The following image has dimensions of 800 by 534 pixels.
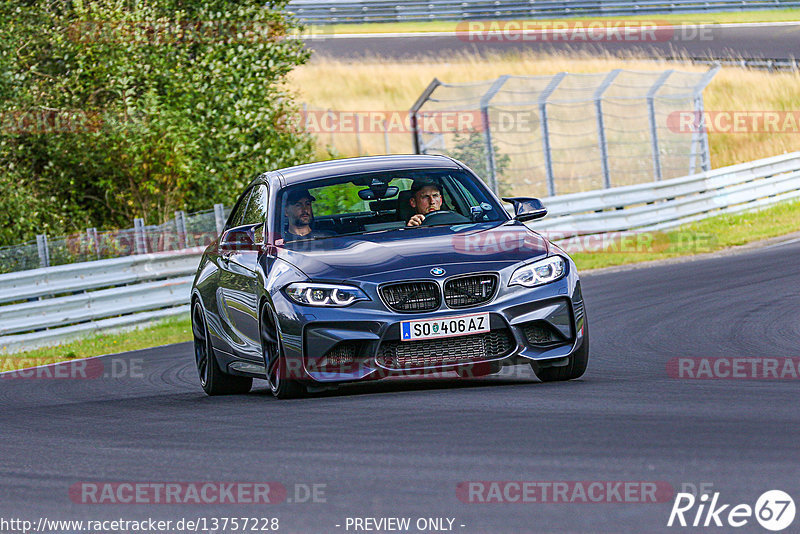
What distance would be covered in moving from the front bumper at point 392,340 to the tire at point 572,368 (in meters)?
0.31

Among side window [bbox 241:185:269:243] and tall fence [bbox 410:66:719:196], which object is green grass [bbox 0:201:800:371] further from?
side window [bbox 241:185:269:243]

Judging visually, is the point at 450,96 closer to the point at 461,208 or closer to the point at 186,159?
the point at 186,159

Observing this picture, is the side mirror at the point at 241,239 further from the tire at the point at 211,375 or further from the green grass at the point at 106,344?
the green grass at the point at 106,344

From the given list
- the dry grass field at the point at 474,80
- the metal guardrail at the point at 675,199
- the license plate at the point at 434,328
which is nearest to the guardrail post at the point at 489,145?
the metal guardrail at the point at 675,199

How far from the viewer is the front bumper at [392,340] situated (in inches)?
316

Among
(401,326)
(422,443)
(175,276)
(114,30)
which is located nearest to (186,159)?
(114,30)

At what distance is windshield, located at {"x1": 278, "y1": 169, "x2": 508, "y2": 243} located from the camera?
925 cm

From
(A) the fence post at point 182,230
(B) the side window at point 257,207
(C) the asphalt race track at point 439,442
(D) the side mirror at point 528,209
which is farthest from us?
(A) the fence post at point 182,230

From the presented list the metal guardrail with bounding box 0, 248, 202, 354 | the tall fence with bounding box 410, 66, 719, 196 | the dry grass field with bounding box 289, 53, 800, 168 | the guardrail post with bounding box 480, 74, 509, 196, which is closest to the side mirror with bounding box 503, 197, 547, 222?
the metal guardrail with bounding box 0, 248, 202, 354

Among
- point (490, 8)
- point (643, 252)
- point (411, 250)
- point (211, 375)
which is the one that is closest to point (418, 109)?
point (643, 252)

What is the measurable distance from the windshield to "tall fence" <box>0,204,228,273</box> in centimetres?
927

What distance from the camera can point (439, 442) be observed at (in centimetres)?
631

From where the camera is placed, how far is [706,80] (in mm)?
24078

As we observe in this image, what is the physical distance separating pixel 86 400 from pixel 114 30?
1477cm
